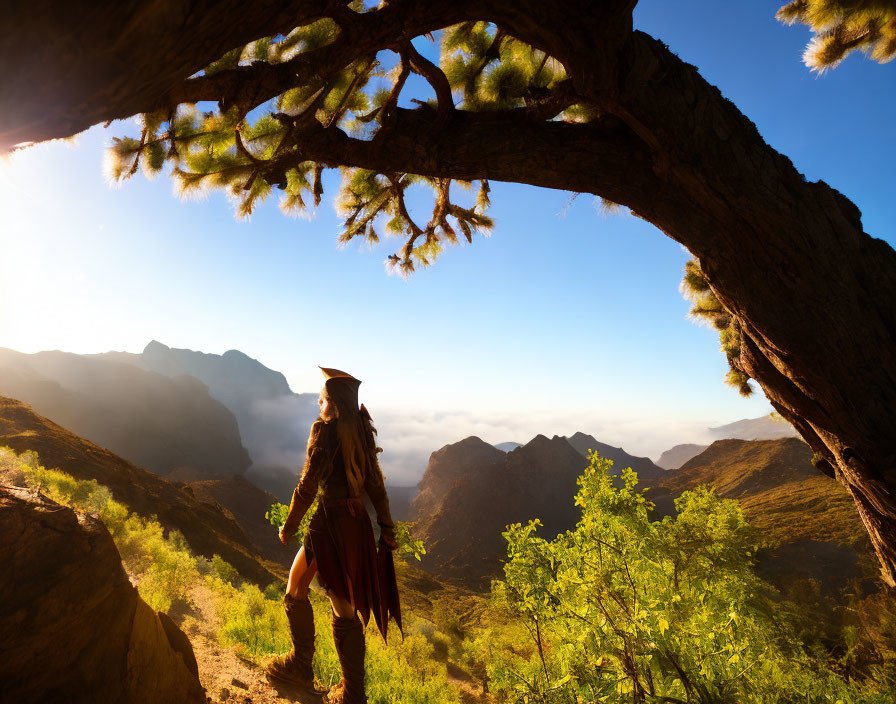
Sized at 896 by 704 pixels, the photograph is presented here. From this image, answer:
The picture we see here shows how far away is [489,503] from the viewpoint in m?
58.0

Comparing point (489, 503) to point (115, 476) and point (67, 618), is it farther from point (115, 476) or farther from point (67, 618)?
point (67, 618)

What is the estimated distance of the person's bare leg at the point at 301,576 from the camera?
2820 millimetres

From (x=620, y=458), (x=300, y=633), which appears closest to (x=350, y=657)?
(x=300, y=633)

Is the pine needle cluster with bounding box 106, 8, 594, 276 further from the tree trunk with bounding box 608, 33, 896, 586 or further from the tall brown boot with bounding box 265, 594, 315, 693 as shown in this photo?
the tall brown boot with bounding box 265, 594, 315, 693

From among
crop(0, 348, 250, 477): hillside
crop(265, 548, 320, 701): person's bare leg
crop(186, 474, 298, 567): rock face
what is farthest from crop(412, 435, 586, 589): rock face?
crop(265, 548, 320, 701): person's bare leg

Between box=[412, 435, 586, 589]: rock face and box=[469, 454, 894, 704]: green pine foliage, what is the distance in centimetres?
4560

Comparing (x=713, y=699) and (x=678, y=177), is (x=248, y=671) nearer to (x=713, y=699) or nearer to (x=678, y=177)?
(x=713, y=699)

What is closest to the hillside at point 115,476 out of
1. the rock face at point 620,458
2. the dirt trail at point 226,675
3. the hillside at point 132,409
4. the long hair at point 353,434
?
the dirt trail at point 226,675

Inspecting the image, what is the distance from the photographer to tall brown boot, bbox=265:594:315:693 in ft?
9.34

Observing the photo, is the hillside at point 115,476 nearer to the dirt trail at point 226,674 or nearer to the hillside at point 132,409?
the dirt trail at point 226,674

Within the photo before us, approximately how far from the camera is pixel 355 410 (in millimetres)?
2957

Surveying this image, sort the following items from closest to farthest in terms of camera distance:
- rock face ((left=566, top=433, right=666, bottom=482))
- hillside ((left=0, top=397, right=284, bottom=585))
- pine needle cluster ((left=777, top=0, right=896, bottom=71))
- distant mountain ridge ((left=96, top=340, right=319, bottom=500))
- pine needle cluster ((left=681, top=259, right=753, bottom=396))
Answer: pine needle cluster ((left=777, top=0, right=896, bottom=71))
pine needle cluster ((left=681, top=259, right=753, bottom=396))
hillside ((left=0, top=397, right=284, bottom=585))
rock face ((left=566, top=433, right=666, bottom=482))
distant mountain ridge ((left=96, top=340, right=319, bottom=500))

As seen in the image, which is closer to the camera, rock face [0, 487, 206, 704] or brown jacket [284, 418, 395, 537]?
rock face [0, 487, 206, 704]

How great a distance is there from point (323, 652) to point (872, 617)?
21428 millimetres
